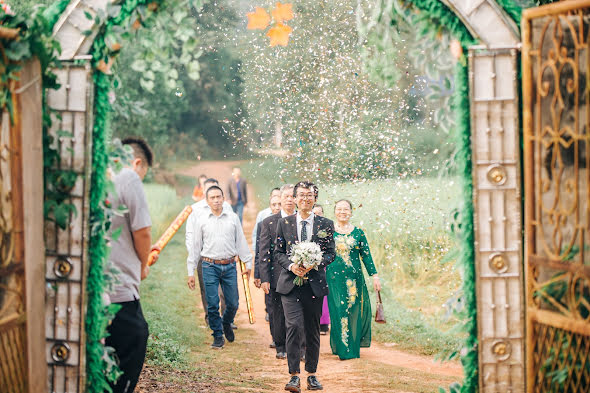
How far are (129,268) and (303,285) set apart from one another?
235cm

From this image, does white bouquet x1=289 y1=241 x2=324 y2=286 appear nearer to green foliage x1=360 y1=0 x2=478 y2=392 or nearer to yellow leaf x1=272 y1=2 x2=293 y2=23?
green foliage x1=360 y1=0 x2=478 y2=392

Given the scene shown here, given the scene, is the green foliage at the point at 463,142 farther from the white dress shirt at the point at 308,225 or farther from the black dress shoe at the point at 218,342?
the black dress shoe at the point at 218,342

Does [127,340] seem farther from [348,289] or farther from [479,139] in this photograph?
[348,289]

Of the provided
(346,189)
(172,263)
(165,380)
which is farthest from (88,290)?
(172,263)

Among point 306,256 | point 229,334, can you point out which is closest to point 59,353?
point 306,256

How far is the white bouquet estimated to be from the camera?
23.0 feet

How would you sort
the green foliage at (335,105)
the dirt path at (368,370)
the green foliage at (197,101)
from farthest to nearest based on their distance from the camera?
the green foliage at (197,101) < the green foliage at (335,105) < the dirt path at (368,370)

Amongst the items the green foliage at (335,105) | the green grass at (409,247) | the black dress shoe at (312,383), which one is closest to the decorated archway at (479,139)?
the black dress shoe at (312,383)

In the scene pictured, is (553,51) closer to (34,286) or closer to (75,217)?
(75,217)

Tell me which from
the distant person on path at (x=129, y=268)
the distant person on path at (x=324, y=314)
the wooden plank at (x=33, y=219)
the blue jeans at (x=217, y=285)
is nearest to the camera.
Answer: the wooden plank at (x=33, y=219)

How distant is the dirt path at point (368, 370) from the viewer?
8.03m

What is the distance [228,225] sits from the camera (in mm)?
9352

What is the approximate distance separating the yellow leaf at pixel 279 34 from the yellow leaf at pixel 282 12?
230 millimetres

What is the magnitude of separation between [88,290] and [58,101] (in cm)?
134
